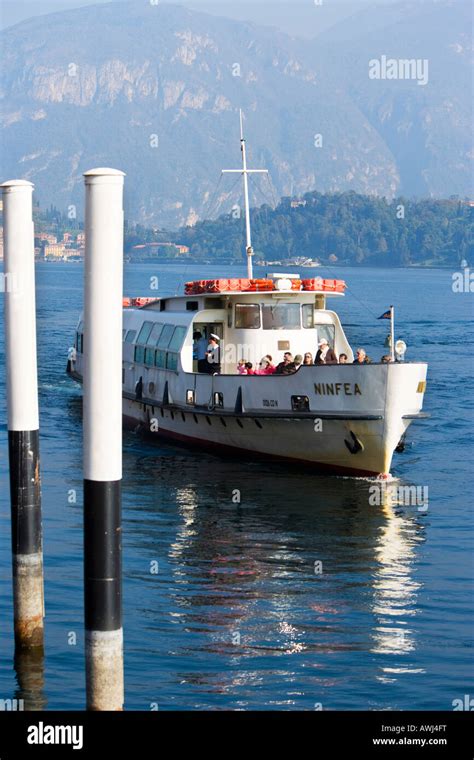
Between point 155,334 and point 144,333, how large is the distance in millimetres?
1115

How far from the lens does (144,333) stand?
43.4m

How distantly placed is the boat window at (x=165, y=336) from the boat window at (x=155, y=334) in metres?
0.24

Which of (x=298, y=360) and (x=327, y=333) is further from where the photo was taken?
(x=327, y=333)

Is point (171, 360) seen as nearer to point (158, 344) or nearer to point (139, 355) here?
point (158, 344)

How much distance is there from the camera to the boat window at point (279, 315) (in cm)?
3984

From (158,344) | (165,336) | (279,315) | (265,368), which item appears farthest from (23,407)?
(158,344)

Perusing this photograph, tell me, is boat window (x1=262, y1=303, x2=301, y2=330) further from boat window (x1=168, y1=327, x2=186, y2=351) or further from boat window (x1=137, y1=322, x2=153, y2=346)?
boat window (x1=137, y1=322, x2=153, y2=346)

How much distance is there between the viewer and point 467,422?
1982 inches

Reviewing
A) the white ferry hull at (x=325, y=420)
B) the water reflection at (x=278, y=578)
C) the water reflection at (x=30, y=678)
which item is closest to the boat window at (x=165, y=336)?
the white ferry hull at (x=325, y=420)

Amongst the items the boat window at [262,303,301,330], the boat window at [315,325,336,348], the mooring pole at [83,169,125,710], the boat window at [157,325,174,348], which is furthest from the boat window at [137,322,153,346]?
the mooring pole at [83,169,125,710]

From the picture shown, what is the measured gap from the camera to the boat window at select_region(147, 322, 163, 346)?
42.1 meters

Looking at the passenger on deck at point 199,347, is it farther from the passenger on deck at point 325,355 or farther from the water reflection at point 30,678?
the water reflection at point 30,678

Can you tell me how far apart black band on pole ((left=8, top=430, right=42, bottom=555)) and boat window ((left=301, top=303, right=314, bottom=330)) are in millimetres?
20723
